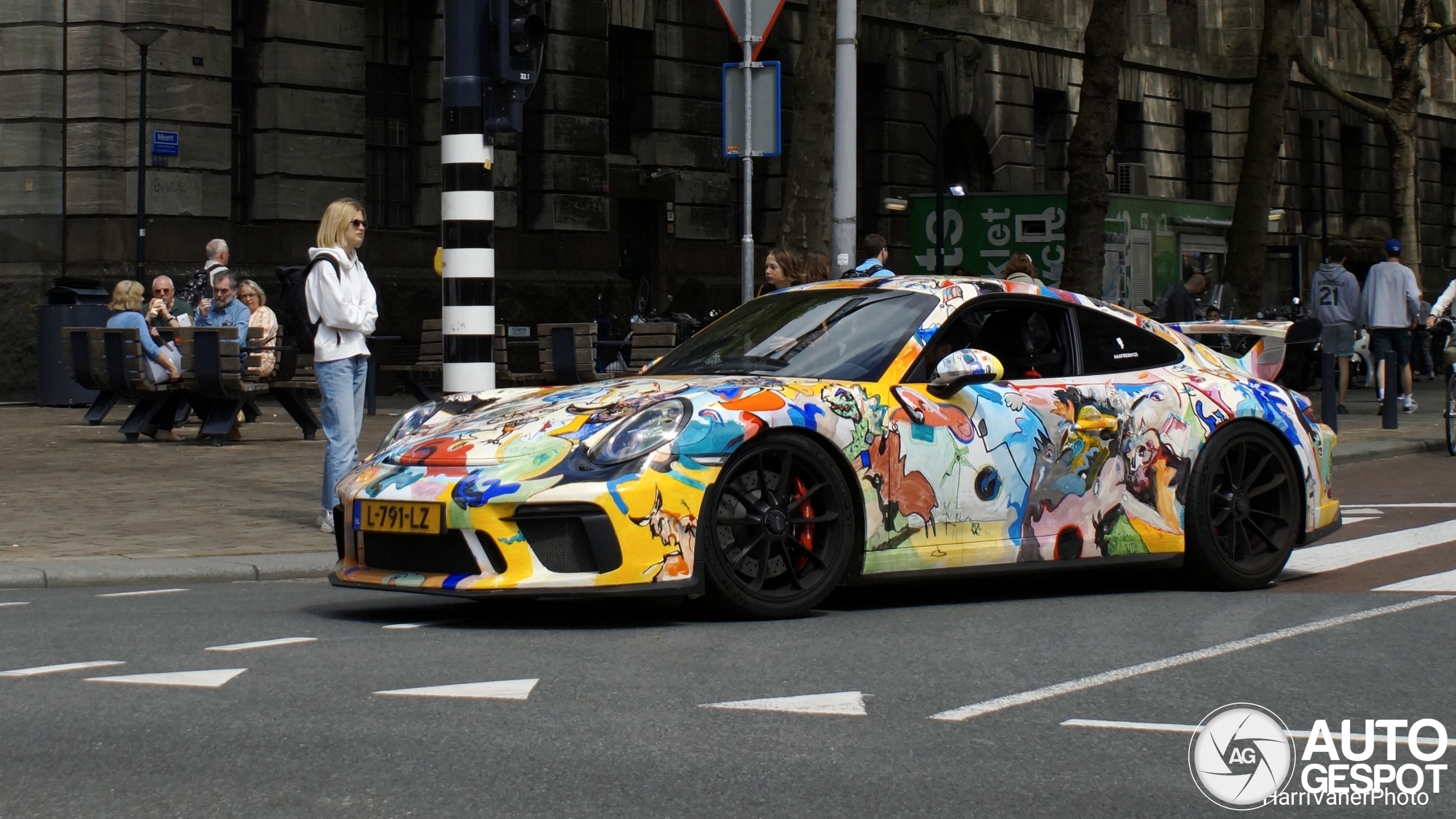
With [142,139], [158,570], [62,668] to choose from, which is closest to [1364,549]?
[158,570]

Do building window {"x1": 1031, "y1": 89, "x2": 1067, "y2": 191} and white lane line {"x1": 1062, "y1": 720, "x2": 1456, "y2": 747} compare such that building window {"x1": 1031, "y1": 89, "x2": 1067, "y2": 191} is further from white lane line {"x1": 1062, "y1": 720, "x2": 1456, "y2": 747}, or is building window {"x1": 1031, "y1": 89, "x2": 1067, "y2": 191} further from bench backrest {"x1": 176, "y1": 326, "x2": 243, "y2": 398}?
white lane line {"x1": 1062, "y1": 720, "x2": 1456, "y2": 747}

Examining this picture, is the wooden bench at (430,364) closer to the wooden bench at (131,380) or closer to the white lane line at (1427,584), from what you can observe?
the wooden bench at (131,380)

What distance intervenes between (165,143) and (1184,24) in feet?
90.2

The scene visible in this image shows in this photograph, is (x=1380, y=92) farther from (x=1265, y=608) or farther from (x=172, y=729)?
(x=172, y=729)

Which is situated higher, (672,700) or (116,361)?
(116,361)

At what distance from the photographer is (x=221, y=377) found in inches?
644

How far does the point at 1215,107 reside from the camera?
4544 cm

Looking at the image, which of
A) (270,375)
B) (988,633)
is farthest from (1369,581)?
(270,375)

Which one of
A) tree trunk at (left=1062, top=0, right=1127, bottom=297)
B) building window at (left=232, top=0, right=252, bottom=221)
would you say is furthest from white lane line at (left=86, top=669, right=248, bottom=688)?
building window at (left=232, top=0, right=252, bottom=221)

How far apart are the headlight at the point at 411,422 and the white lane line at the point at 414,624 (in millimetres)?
746

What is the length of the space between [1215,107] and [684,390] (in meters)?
40.2

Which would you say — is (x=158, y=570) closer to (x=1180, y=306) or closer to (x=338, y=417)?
(x=338, y=417)

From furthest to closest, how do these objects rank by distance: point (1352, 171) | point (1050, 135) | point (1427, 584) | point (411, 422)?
point (1352, 171), point (1050, 135), point (1427, 584), point (411, 422)

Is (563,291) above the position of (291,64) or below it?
below
